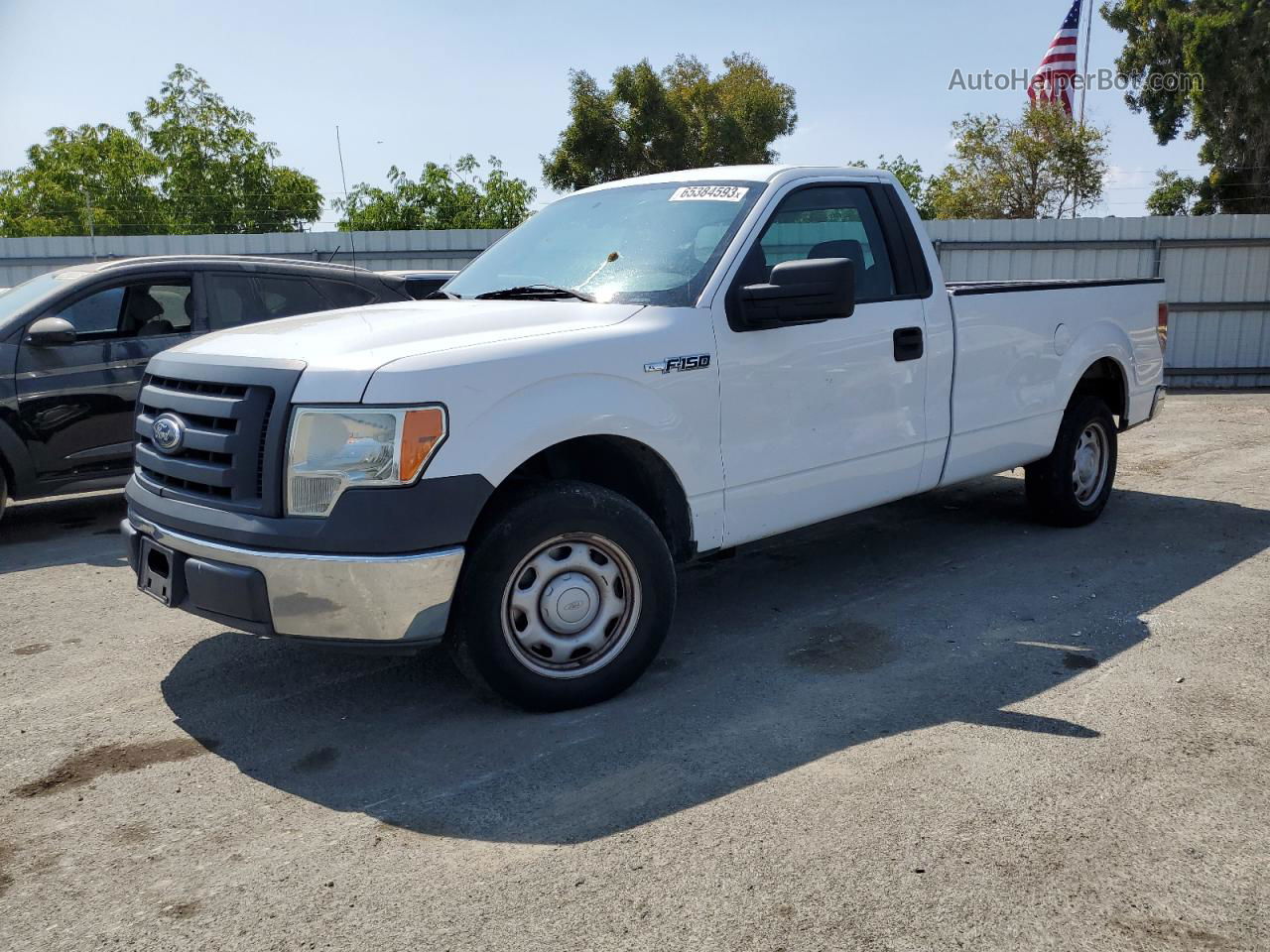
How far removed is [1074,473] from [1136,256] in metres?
10.3

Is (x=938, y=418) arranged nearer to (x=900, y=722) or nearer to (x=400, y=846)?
(x=900, y=722)

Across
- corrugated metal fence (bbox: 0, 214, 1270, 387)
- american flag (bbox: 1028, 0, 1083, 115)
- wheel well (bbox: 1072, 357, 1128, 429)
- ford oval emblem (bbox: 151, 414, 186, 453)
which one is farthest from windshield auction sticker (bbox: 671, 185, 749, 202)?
american flag (bbox: 1028, 0, 1083, 115)

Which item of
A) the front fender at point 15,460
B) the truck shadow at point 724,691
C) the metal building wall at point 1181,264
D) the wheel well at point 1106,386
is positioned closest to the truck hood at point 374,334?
the truck shadow at point 724,691

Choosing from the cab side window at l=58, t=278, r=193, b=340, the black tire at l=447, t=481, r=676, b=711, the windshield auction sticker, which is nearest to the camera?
the black tire at l=447, t=481, r=676, b=711

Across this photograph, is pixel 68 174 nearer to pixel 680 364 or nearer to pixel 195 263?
pixel 195 263

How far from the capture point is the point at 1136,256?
1526cm

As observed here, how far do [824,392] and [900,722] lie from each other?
1.53 meters

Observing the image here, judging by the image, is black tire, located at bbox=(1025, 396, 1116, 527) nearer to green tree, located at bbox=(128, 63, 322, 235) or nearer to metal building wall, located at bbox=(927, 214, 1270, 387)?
metal building wall, located at bbox=(927, 214, 1270, 387)

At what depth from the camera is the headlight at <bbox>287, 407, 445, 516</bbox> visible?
3428 millimetres

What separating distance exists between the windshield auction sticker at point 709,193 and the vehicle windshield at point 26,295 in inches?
175

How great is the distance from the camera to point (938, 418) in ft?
17.5

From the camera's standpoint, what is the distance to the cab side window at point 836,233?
4.73m

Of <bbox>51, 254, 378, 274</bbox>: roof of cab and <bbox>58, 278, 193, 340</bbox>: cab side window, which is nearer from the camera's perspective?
<bbox>58, 278, 193, 340</bbox>: cab side window

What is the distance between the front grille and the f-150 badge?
1295 millimetres
